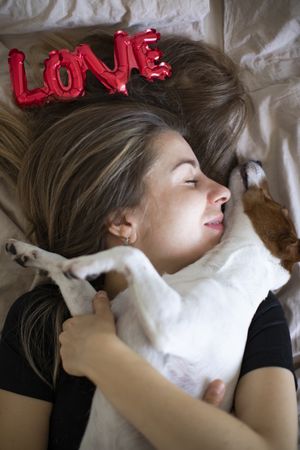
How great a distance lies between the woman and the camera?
1.44 metres

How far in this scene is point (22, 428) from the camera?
1421mm

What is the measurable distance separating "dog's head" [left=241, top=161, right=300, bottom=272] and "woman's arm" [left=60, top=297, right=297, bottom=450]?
41 cm

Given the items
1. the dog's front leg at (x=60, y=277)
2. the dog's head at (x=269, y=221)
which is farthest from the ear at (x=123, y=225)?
the dog's head at (x=269, y=221)

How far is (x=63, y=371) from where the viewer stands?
1509 millimetres

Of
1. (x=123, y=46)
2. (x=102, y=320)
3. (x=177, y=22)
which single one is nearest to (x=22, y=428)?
(x=102, y=320)

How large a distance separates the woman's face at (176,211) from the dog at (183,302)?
0.07m

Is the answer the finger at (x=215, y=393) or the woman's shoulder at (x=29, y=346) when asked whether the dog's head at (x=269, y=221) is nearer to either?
the finger at (x=215, y=393)

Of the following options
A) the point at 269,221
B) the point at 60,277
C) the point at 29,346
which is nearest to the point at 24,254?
the point at 60,277

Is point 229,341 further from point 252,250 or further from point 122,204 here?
point 122,204

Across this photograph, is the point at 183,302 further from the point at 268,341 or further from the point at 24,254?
the point at 24,254

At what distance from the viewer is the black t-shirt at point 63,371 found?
4.67ft

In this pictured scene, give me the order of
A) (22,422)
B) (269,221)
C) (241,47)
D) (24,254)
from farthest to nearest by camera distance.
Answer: (241,47)
(269,221)
(24,254)
(22,422)

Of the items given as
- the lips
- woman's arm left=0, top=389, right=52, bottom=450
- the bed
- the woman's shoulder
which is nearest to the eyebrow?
the lips

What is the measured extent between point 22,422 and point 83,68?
3.96 ft
